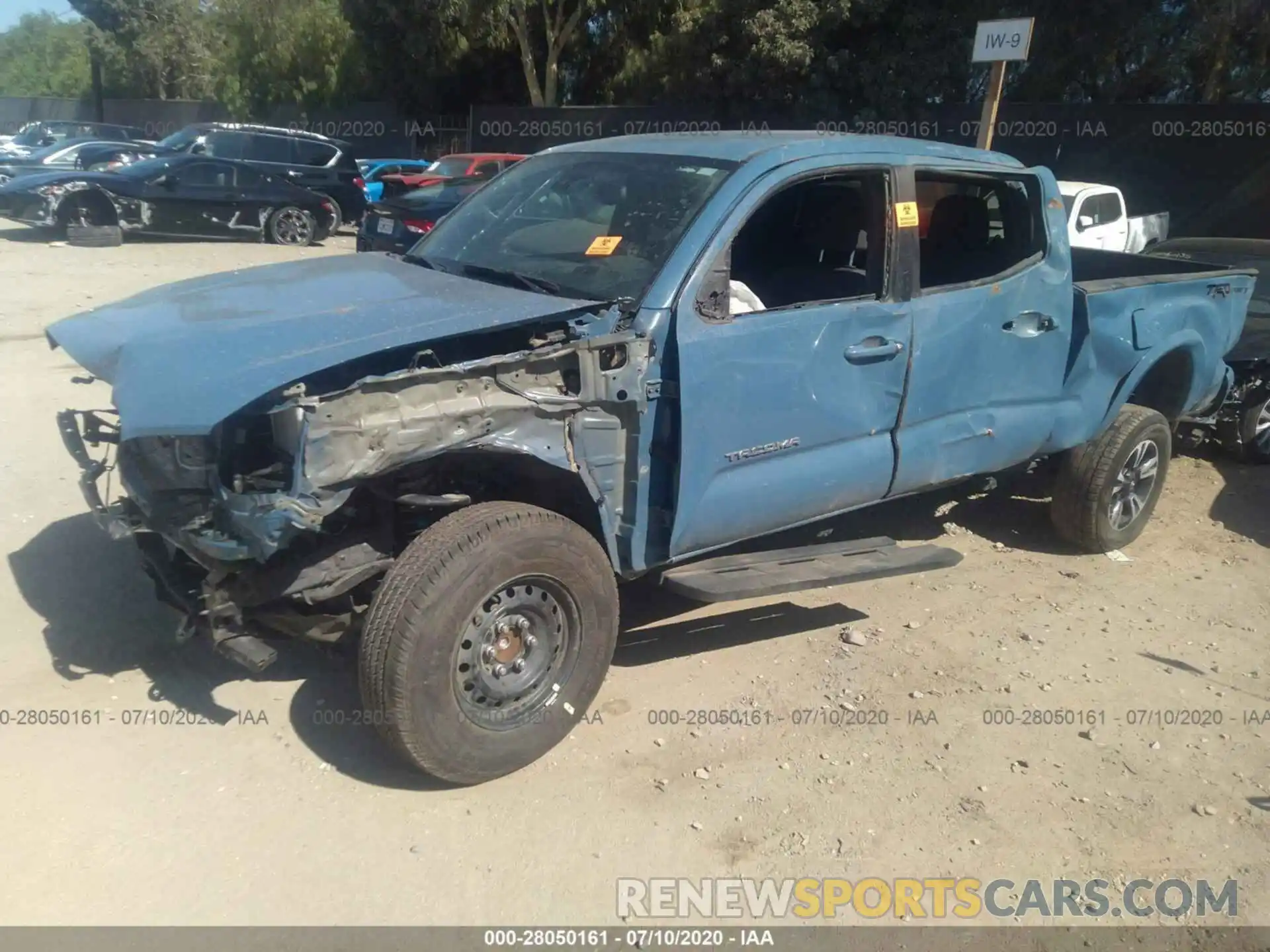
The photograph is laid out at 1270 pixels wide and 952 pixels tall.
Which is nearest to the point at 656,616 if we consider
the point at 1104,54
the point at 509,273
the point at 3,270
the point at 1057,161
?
the point at 509,273

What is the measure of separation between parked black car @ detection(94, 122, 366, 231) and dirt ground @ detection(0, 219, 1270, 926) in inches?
558

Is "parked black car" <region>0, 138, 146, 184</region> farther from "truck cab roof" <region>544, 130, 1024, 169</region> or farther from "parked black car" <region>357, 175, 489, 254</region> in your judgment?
"truck cab roof" <region>544, 130, 1024, 169</region>

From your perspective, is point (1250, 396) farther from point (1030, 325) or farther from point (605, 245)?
point (605, 245)

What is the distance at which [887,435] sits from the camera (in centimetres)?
456

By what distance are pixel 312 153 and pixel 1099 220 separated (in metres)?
13.0

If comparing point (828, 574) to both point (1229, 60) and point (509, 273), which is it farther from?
point (1229, 60)

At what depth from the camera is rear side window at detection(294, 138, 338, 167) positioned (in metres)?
18.9

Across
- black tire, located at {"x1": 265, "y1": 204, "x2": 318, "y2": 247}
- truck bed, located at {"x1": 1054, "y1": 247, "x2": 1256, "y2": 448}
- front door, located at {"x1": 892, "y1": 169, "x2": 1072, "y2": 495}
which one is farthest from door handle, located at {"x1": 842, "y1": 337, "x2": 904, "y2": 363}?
black tire, located at {"x1": 265, "y1": 204, "x2": 318, "y2": 247}

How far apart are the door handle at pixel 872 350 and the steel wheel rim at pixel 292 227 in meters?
14.2

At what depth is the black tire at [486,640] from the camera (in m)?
3.33

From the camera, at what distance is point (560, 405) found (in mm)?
3547

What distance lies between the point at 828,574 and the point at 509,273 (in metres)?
1.71

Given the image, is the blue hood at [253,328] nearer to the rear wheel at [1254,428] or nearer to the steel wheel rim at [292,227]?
the rear wheel at [1254,428]

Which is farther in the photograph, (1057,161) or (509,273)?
(1057,161)
